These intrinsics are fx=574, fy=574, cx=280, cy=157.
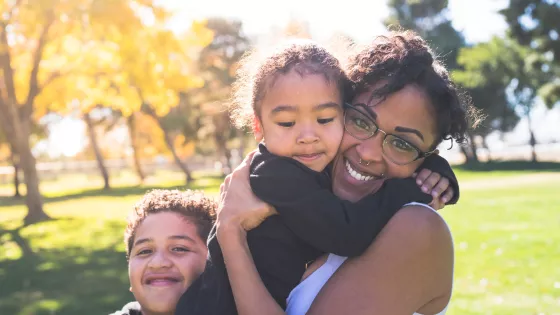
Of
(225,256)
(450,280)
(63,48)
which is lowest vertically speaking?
(450,280)

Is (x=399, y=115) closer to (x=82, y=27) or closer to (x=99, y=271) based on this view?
(x=99, y=271)

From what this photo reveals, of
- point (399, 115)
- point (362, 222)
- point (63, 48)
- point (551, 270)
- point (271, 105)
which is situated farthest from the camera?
point (63, 48)

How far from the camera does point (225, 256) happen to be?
83.0 inches

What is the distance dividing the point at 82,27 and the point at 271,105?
42.1ft

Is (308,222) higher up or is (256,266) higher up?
(308,222)

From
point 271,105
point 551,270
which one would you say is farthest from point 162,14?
point 271,105

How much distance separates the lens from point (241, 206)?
7.11 feet

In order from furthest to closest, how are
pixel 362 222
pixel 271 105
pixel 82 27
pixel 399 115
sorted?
pixel 82 27 → pixel 271 105 → pixel 399 115 → pixel 362 222

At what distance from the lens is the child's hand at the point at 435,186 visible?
81.0 inches

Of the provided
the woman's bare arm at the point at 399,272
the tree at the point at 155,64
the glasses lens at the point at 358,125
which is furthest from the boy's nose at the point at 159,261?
the tree at the point at 155,64

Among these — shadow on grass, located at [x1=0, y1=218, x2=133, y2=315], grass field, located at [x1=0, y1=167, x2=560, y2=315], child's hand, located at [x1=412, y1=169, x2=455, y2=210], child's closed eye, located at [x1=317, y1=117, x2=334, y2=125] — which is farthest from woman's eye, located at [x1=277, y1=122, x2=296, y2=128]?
shadow on grass, located at [x1=0, y1=218, x2=133, y2=315]

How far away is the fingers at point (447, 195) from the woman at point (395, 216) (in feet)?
0.51

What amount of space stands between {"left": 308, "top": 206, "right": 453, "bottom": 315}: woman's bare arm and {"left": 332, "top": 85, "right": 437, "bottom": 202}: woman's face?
11.7 inches

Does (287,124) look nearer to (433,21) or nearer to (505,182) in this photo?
(505,182)
